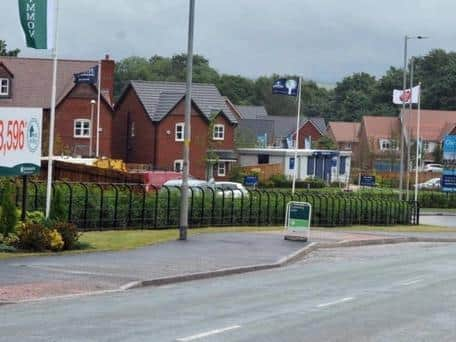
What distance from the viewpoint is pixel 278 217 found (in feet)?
132

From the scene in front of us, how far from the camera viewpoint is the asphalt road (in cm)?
1211

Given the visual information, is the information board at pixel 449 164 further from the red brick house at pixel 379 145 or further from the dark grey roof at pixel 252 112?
the dark grey roof at pixel 252 112

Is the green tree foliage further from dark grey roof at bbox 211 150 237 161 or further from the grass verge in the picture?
the grass verge

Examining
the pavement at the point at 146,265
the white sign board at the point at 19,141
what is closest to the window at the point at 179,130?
the pavement at the point at 146,265

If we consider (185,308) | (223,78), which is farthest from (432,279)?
(223,78)

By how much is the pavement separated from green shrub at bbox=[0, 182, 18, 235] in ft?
7.09

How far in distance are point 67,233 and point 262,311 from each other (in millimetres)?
9509

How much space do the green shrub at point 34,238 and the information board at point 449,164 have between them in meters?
47.7

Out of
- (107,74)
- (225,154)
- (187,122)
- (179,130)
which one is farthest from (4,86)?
(187,122)

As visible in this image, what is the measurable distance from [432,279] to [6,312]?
1105 centimetres

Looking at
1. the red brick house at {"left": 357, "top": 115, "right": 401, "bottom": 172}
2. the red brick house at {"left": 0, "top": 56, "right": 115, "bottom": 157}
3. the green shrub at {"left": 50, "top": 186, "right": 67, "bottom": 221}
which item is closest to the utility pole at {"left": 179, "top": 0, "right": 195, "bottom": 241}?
the green shrub at {"left": 50, "top": 186, "right": 67, "bottom": 221}

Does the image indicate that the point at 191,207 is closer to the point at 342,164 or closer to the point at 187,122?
the point at 187,122

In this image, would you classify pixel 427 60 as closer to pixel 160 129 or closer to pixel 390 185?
pixel 390 185

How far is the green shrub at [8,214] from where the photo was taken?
2294 cm
